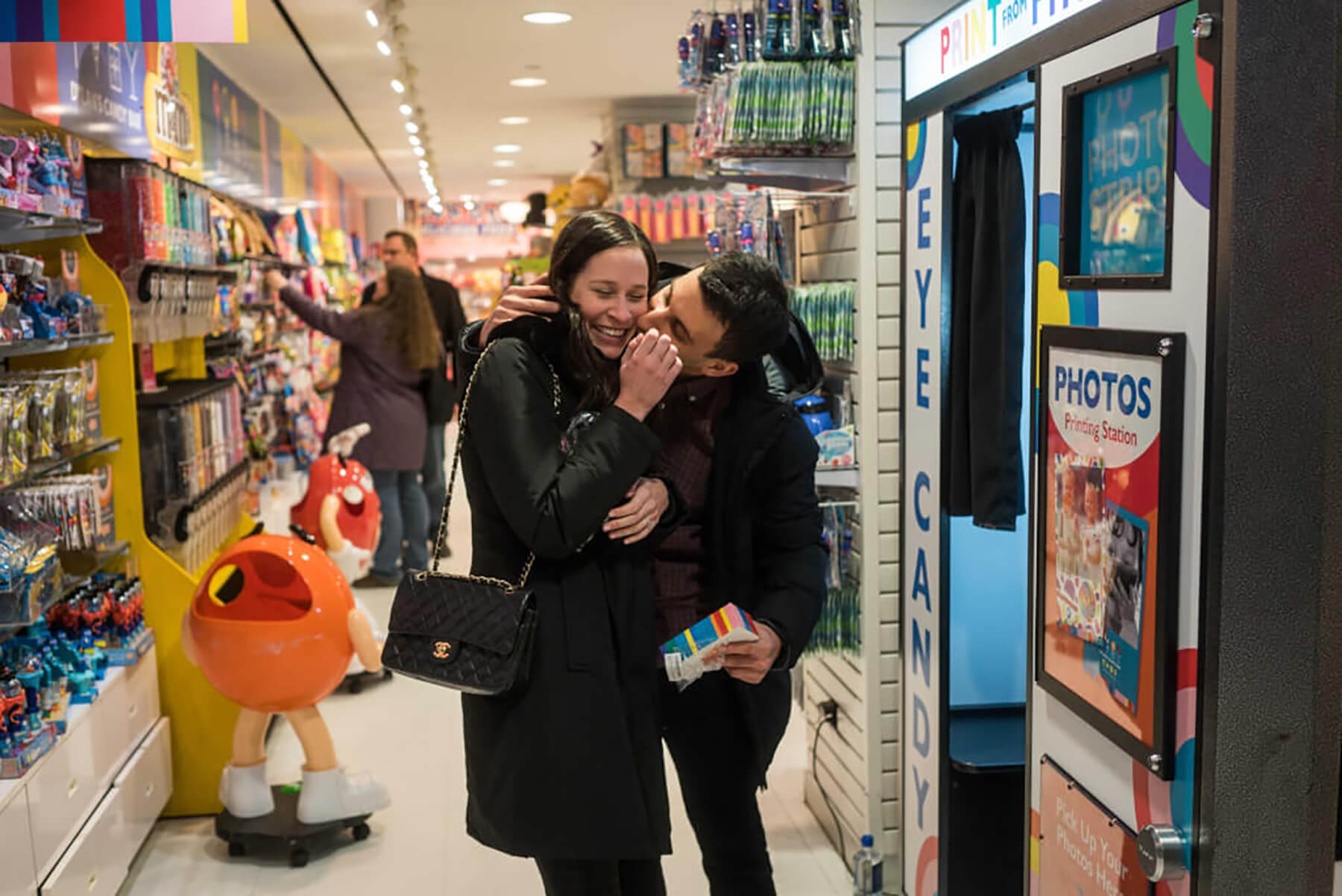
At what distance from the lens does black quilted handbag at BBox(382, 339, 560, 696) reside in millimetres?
2027

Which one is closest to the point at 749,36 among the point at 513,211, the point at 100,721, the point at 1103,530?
the point at 1103,530

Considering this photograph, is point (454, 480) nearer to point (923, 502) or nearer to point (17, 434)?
point (923, 502)

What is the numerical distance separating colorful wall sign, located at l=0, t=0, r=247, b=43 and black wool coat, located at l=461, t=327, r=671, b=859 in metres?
0.93

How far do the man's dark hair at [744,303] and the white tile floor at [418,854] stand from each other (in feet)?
6.10

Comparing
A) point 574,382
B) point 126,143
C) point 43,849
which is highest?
point 126,143

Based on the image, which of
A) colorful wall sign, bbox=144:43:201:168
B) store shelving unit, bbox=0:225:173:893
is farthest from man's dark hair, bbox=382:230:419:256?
store shelving unit, bbox=0:225:173:893

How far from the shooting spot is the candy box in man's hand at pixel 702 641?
6.79ft

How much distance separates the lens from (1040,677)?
7.27ft

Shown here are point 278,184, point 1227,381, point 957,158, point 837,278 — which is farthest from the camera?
point 278,184

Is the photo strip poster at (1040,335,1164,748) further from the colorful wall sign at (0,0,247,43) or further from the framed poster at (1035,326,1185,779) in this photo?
the colorful wall sign at (0,0,247,43)

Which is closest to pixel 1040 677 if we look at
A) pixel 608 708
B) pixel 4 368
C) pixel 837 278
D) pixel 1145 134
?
pixel 608 708

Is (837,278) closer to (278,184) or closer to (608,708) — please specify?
(608,708)

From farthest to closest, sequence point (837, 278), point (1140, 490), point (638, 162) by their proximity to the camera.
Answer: point (638, 162)
point (837, 278)
point (1140, 490)

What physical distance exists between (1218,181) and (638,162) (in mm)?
6683
